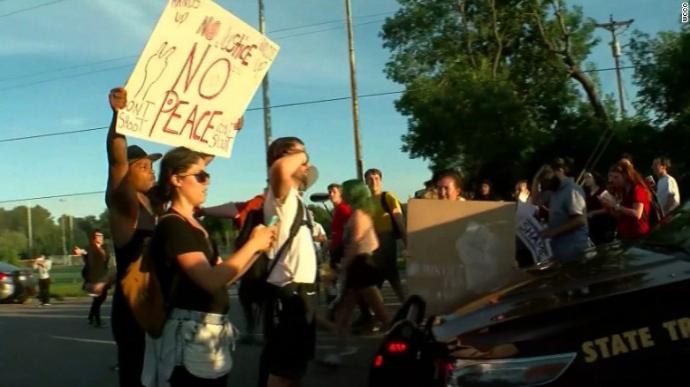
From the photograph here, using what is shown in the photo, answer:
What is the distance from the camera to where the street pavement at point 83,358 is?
7.06 meters

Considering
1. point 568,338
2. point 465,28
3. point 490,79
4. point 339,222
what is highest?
point 465,28

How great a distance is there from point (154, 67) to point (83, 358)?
20.0 ft

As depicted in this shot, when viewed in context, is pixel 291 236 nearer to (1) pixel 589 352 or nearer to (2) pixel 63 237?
(1) pixel 589 352

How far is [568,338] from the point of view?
2.65 meters

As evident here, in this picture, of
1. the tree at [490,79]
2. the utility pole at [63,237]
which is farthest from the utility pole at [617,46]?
the utility pole at [63,237]

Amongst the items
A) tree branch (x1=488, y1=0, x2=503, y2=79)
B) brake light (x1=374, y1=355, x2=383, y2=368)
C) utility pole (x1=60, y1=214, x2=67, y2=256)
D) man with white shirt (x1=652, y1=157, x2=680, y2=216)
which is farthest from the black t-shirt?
utility pole (x1=60, y1=214, x2=67, y2=256)

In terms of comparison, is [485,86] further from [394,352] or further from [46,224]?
[46,224]

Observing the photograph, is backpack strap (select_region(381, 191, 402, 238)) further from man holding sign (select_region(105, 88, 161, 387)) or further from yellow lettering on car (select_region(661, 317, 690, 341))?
yellow lettering on car (select_region(661, 317, 690, 341))

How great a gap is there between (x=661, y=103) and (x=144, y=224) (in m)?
23.3

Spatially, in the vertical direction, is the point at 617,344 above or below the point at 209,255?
below

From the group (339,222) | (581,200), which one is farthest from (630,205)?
(339,222)

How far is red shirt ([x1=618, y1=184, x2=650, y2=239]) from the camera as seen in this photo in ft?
24.5

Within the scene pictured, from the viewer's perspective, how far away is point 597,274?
10.6 ft

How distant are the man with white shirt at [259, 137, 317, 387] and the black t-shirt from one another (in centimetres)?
93
